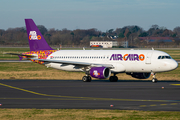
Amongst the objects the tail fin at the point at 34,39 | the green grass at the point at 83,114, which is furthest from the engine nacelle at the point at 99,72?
the green grass at the point at 83,114

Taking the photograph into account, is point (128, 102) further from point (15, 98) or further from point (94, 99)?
point (15, 98)

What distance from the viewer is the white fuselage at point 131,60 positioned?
128ft

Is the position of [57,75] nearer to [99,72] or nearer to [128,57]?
[99,72]

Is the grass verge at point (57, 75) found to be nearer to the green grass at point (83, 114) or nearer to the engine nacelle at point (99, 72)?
the engine nacelle at point (99, 72)

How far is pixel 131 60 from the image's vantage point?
1576 inches

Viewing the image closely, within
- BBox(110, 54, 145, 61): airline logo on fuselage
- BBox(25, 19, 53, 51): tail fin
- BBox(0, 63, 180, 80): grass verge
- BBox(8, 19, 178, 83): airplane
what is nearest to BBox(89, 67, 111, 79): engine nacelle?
BBox(8, 19, 178, 83): airplane

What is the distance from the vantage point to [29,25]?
4738 centimetres

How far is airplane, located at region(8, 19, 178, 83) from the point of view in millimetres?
39156

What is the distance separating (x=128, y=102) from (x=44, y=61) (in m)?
21.8

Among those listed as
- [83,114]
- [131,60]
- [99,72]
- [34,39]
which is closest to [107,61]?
[131,60]

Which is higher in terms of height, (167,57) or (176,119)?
(167,57)

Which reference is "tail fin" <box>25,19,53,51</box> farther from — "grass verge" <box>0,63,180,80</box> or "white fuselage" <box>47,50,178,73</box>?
"white fuselage" <box>47,50,178,73</box>

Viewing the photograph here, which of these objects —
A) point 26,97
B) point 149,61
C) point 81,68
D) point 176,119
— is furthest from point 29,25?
point 176,119

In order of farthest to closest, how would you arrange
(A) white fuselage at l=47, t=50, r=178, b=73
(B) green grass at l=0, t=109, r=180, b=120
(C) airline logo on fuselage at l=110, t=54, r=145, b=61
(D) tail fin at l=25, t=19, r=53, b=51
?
(D) tail fin at l=25, t=19, r=53, b=51 < (C) airline logo on fuselage at l=110, t=54, r=145, b=61 < (A) white fuselage at l=47, t=50, r=178, b=73 < (B) green grass at l=0, t=109, r=180, b=120
